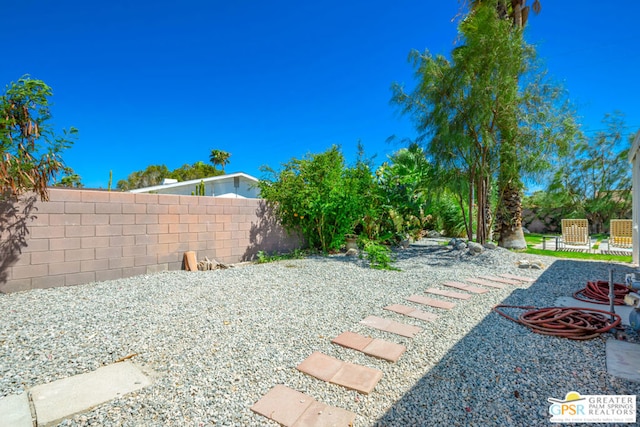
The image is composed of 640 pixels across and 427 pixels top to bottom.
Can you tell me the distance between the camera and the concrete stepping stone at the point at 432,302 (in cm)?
379

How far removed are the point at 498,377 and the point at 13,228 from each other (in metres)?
5.69

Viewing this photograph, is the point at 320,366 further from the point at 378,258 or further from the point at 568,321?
the point at 378,258

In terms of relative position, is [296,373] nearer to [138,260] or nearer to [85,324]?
[85,324]

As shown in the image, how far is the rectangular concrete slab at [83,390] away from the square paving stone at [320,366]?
1.05m

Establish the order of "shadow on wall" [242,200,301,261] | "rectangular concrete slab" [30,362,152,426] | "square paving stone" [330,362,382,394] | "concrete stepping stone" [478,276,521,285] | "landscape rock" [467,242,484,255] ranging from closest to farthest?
"rectangular concrete slab" [30,362,152,426] < "square paving stone" [330,362,382,394] < "concrete stepping stone" [478,276,521,285] < "shadow on wall" [242,200,301,261] < "landscape rock" [467,242,484,255]

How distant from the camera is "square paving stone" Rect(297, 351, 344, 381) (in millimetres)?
2211

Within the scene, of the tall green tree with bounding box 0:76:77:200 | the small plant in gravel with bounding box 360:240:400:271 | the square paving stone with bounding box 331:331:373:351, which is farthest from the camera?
the small plant in gravel with bounding box 360:240:400:271

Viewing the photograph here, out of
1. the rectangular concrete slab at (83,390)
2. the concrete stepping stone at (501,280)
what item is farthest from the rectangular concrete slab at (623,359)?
the rectangular concrete slab at (83,390)

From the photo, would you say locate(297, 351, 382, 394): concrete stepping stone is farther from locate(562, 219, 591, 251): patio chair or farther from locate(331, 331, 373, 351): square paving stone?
locate(562, 219, 591, 251): patio chair

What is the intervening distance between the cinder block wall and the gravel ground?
0.39 meters

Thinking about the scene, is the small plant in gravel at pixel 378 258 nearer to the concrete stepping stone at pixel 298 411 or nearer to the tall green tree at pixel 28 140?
the concrete stepping stone at pixel 298 411

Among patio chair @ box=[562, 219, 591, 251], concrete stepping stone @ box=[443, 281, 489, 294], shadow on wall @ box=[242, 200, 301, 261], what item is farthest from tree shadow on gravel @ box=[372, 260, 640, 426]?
patio chair @ box=[562, 219, 591, 251]

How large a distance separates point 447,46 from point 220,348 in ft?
28.3

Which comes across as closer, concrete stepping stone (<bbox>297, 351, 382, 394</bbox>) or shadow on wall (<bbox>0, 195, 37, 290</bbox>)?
concrete stepping stone (<bbox>297, 351, 382, 394</bbox>)
